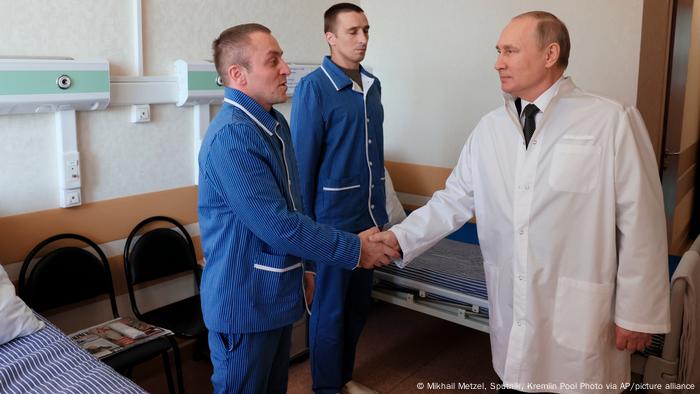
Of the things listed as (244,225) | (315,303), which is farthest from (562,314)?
(315,303)

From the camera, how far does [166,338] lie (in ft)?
9.16

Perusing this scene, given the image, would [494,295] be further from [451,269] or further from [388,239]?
[451,269]

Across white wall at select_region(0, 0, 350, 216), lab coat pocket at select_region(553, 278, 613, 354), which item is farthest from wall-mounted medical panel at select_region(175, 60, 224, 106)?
lab coat pocket at select_region(553, 278, 613, 354)

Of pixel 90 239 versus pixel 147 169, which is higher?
pixel 147 169

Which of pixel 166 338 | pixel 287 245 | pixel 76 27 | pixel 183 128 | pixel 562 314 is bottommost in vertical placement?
pixel 166 338

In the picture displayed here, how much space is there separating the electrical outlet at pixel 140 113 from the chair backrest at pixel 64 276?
2.12ft

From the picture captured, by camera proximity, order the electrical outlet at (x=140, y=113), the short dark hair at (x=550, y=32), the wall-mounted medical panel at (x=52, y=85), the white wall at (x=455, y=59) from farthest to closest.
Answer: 1. the white wall at (x=455, y=59)
2. the electrical outlet at (x=140, y=113)
3. the wall-mounted medical panel at (x=52, y=85)
4. the short dark hair at (x=550, y=32)

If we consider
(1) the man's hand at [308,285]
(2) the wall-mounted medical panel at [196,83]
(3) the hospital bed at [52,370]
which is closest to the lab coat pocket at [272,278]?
(1) the man's hand at [308,285]

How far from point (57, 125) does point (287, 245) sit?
1.51m

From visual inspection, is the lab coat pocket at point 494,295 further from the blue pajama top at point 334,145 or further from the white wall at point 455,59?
the white wall at point 455,59

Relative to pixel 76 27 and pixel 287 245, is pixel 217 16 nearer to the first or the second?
pixel 76 27

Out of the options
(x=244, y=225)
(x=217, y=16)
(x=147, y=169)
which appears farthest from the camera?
(x=217, y=16)

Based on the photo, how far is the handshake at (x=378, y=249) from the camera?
2326 millimetres

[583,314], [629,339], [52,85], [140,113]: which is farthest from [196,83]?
[629,339]
